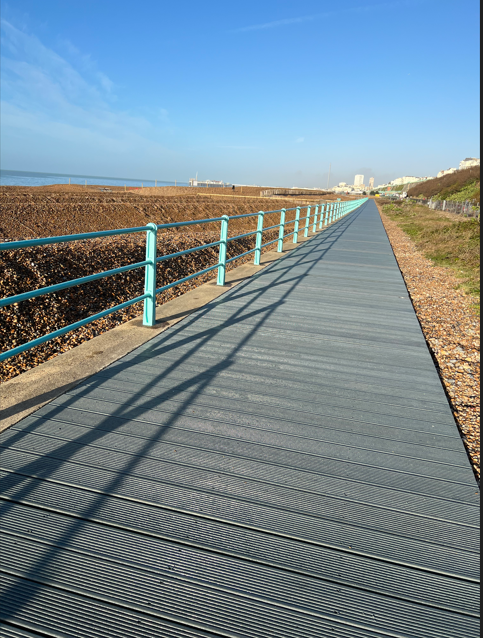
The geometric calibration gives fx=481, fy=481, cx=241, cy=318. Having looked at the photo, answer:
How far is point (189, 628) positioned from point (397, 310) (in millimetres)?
5845

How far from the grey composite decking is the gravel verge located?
11.8 inches

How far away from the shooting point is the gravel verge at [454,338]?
3.97m

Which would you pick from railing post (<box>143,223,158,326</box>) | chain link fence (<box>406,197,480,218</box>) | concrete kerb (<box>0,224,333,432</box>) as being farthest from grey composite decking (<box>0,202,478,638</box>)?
chain link fence (<box>406,197,480,218</box>)

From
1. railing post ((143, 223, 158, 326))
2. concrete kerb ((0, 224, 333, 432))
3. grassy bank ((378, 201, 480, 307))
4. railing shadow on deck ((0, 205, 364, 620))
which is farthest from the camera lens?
grassy bank ((378, 201, 480, 307))

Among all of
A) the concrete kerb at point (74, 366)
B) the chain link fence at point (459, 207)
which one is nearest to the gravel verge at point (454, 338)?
the concrete kerb at point (74, 366)

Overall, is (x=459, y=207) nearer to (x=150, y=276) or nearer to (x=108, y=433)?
(x=150, y=276)

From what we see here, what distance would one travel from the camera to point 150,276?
497 cm

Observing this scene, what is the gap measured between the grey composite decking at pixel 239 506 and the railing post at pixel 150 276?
83 cm

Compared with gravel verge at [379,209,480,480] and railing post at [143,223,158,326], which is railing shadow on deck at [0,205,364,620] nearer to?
railing post at [143,223,158,326]

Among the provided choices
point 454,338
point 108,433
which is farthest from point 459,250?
point 108,433

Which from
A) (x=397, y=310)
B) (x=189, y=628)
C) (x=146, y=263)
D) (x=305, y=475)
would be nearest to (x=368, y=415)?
(x=305, y=475)

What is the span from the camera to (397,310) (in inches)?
272

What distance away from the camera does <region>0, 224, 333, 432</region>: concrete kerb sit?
3211 mm

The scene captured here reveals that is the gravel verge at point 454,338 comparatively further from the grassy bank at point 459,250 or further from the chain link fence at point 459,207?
the chain link fence at point 459,207
